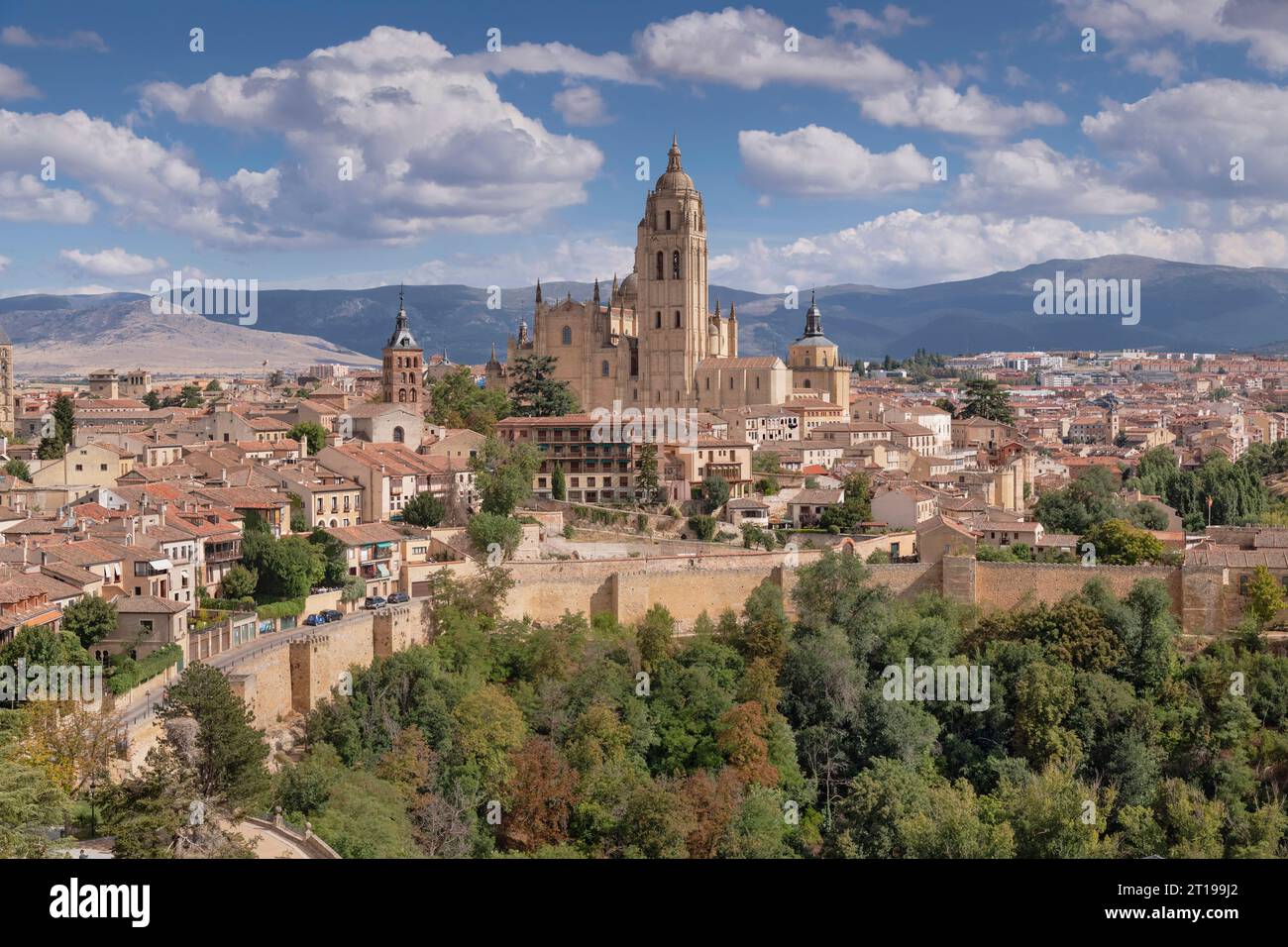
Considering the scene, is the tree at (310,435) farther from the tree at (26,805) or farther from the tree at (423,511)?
the tree at (26,805)

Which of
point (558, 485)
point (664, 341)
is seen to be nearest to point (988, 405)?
point (664, 341)

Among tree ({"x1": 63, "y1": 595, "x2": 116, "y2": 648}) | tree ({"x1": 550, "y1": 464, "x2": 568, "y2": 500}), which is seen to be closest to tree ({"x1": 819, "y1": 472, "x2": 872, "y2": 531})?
tree ({"x1": 550, "y1": 464, "x2": 568, "y2": 500})

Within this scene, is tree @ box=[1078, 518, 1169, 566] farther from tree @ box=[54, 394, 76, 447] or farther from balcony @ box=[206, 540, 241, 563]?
tree @ box=[54, 394, 76, 447]

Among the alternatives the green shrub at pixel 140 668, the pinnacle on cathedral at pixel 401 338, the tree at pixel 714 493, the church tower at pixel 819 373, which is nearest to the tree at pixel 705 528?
the tree at pixel 714 493

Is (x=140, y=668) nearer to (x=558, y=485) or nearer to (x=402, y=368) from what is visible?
(x=558, y=485)

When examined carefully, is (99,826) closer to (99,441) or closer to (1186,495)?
(99,441)
